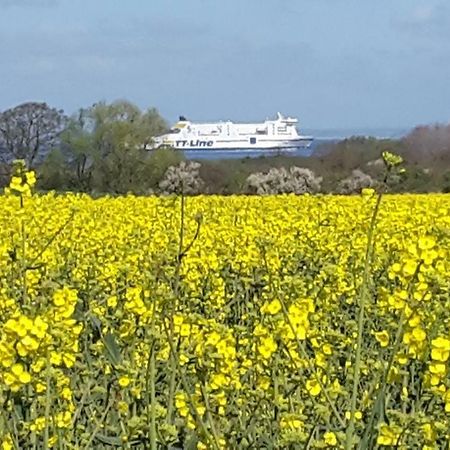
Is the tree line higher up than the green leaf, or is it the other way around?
the tree line

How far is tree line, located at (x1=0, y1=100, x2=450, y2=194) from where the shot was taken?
86.6 feet

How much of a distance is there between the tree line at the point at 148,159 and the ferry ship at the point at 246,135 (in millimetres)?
37476

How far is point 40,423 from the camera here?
8.67ft

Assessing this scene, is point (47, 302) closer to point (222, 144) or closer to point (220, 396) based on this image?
point (220, 396)

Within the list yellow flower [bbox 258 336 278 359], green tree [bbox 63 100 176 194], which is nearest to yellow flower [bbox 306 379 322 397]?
yellow flower [bbox 258 336 278 359]

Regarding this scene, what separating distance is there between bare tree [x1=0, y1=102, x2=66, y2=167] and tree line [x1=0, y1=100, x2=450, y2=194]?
29mm

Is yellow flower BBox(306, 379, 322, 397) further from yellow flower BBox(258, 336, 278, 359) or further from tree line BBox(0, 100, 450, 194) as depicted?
tree line BBox(0, 100, 450, 194)

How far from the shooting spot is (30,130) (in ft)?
108

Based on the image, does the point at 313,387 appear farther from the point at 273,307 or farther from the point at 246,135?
the point at 246,135

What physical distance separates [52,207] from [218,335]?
273 inches

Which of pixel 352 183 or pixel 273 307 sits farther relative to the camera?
pixel 352 183

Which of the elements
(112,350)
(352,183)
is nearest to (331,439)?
(112,350)

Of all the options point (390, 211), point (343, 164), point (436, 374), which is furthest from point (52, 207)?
point (343, 164)

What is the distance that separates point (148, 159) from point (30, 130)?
16.0ft
